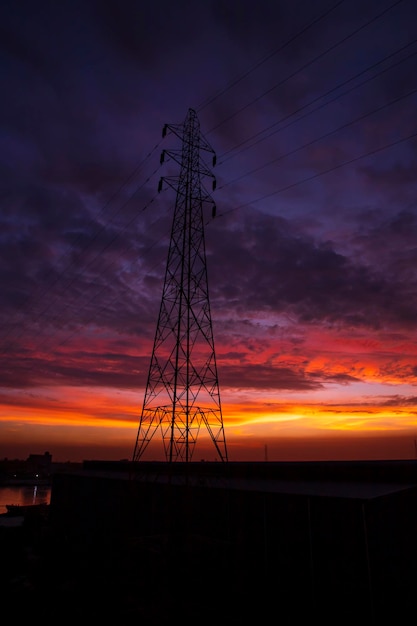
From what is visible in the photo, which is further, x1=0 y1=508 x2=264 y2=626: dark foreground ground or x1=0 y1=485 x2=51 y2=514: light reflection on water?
x1=0 y1=485 x2=51 y2=514: light reflection on water

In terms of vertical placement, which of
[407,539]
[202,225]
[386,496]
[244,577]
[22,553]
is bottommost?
[22,553]

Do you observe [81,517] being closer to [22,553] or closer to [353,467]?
[22,553]

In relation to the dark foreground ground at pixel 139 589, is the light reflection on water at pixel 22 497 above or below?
below

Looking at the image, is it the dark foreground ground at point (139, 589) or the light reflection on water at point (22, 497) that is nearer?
the dark foreground ground at point (139, 589)

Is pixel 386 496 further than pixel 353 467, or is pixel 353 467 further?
pixel 353 467

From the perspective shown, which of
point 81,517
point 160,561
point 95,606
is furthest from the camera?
point 81,517

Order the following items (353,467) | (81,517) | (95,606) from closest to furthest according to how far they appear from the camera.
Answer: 1. (95,606)
2. (353,467)
3. (81,517)

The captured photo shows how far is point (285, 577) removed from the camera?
2105 centimetres

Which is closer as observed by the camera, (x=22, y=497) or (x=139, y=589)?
(x=139, y=589)

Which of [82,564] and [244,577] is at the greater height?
[244,577]

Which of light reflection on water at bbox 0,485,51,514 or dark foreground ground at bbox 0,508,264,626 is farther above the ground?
dark foreground ground at bbox 0,508,264,626

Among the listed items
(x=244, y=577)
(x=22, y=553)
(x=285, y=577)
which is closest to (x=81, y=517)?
(x=22, y=553)

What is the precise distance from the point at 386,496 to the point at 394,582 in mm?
3924

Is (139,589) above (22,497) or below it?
above
